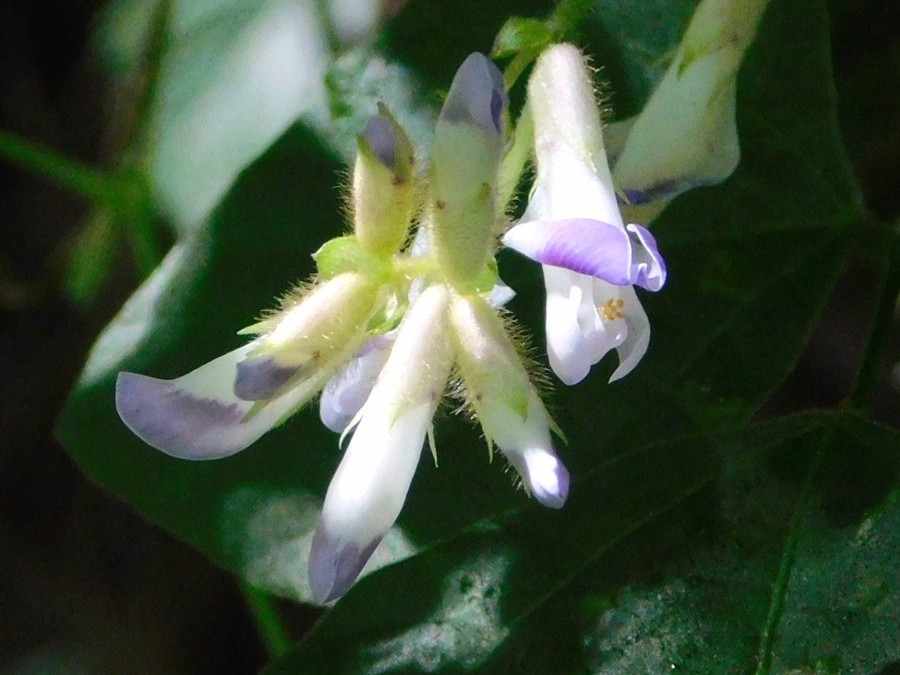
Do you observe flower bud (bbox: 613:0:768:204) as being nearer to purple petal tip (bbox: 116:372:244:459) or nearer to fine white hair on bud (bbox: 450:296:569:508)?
fine white hair on bud (bbox: 450:296:569:508)

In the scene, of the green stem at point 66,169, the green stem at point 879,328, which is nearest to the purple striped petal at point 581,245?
the green stem at point 879,328

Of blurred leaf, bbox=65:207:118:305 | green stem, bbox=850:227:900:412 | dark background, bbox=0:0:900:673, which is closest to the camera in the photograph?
Result: green stem, bbox=850:227:900:412

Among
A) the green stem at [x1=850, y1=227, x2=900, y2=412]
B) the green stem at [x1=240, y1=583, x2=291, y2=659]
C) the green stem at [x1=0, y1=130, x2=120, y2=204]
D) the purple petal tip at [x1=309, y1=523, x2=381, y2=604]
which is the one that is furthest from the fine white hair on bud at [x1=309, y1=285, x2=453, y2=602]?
the green stem at [x1=0, y1=130, x2=120, y2=204]

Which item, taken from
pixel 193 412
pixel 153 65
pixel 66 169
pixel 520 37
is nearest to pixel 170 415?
pixel 193 412

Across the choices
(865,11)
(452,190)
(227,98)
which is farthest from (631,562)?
(227,98)

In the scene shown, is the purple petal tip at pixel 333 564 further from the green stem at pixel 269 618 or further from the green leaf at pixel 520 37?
the green stem at pixel 269 618

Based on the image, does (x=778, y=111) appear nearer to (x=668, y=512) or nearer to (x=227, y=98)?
(x=668, y=512)
